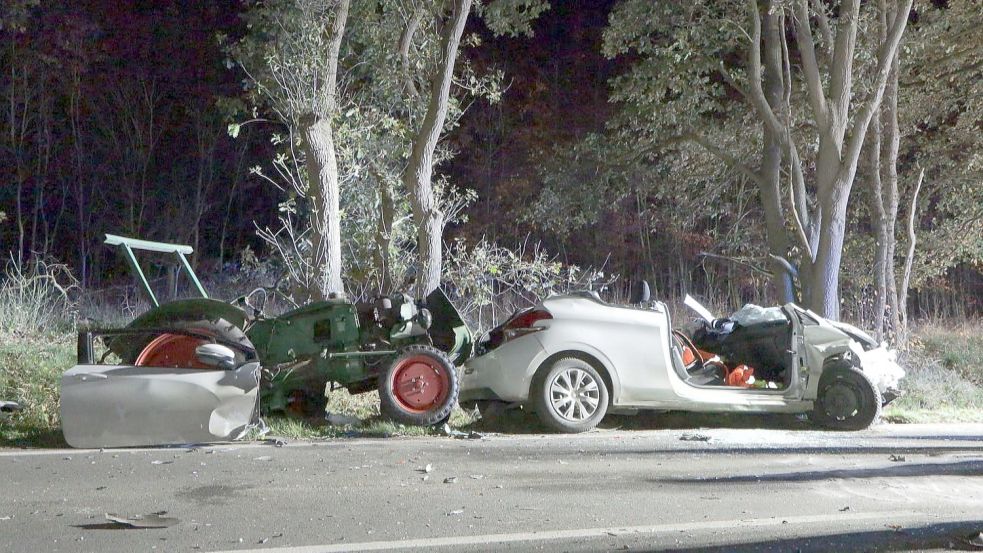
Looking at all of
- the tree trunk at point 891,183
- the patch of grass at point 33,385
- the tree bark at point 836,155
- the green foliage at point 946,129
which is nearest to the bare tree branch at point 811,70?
the tree bark at point 836,155

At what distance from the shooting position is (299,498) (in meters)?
6.87

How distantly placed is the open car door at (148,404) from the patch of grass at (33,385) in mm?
1009

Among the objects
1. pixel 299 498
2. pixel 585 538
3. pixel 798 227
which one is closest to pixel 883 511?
pixel 585 538

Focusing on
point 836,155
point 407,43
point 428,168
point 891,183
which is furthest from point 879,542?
point 891,183

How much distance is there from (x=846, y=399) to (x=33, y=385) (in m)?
7.72

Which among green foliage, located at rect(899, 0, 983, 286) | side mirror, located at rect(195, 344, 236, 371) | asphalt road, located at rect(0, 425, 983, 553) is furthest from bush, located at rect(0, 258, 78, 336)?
green foliage, located at rect(899, 0, 983, 286)

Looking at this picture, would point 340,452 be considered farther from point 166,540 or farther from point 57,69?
point 57,69

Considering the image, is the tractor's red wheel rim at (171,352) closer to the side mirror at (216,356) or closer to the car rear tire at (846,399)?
the side mirror at (216,356)

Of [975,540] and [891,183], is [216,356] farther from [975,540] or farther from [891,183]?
[891,183]

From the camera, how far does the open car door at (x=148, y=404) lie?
820cm

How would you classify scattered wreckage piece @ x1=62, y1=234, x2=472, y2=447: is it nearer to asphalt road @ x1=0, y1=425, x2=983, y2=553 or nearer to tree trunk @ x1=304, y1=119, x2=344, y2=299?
asphalt road @ x1=0, y1=425, x2=983, y2=553

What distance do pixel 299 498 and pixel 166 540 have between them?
3.85 ft

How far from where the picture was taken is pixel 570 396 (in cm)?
971

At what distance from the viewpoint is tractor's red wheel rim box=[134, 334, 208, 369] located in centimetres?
887
